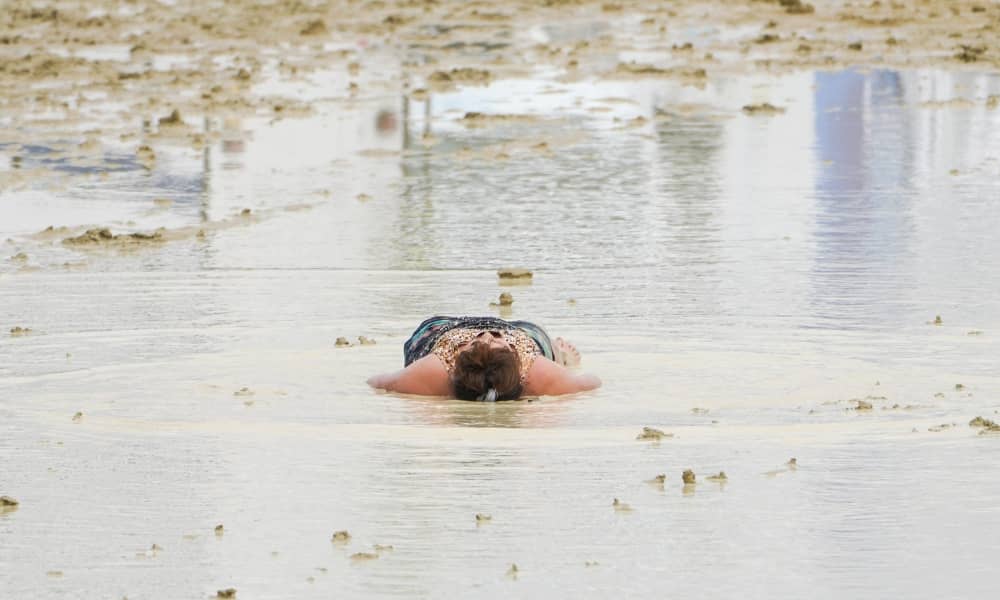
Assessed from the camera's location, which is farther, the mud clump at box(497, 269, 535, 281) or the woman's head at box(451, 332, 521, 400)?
the mud clump at box(497, 269, 535, 281)

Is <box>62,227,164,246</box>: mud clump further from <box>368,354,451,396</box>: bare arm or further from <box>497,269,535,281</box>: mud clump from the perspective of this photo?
<box>368,354,451,396</box>: bare arm

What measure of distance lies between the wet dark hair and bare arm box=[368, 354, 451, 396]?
0.12 m

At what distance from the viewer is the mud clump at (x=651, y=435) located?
302 inches

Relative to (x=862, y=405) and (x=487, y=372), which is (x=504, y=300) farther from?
(x=862, y=405)

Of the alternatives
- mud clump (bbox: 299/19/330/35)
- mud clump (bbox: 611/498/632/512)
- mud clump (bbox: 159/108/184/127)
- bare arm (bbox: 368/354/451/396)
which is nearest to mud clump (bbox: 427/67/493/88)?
mud clump (bbox: 159/108/184/127)

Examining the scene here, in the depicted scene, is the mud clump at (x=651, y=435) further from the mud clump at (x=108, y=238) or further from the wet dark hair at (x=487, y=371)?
the mud clump at (x=108, y=238)

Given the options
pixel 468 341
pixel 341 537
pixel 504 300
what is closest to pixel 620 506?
pixel 341 537

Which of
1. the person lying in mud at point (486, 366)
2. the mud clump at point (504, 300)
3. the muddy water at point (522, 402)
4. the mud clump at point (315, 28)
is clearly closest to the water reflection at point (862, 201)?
the muddy water at point (522, 402)

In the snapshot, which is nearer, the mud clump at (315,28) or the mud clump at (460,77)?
the mud clump at (460,77)

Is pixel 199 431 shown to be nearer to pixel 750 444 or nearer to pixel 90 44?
pixel 750 444

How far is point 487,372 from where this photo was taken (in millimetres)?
8617

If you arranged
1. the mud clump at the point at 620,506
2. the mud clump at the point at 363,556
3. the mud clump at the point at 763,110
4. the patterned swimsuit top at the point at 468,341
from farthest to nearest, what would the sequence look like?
Answer: the mud clump at the point at 763,110, the patterned swimsuit top at the point at 468,341, the mud clump at the point at 620,506, the mud clump at the point at 363,556

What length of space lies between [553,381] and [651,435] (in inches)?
41.9

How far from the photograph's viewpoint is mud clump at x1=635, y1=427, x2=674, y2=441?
302 inches
